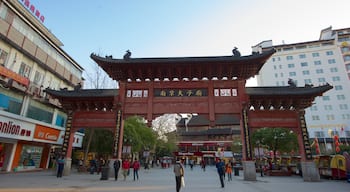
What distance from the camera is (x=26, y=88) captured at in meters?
18.0

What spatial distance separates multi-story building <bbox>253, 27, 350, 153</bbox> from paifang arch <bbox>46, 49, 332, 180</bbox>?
36696 mm

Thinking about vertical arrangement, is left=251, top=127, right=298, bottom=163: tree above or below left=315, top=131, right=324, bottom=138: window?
below

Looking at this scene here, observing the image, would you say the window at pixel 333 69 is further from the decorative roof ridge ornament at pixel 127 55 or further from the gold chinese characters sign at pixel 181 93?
the decorative roof ridge ornament at pixel 127 55

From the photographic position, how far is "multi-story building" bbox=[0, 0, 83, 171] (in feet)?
52.7

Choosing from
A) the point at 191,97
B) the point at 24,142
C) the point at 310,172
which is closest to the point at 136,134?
the point at 24,142

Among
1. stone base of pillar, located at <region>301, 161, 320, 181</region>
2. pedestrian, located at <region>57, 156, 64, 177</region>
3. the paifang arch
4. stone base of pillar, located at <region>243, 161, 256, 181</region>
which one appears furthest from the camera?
pedestrian, located at <region>57, 156, 64, 177</region>

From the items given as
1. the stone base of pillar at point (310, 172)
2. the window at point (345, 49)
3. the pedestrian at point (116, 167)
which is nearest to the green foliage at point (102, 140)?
the pedestrian at point (116, 167)

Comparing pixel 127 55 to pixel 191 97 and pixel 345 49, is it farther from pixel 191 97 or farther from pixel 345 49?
pixel 345 49

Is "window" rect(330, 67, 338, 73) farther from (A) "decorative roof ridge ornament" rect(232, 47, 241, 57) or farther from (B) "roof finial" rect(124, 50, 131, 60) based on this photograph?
(B) "roof finial" rect(124, 50, 131, 60)

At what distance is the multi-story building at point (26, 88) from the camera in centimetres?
1606

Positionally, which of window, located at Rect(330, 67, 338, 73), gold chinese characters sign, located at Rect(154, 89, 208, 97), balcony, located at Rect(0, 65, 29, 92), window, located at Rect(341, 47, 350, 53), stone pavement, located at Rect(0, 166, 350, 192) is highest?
window, located at Rect(341, 47, 350, 53)

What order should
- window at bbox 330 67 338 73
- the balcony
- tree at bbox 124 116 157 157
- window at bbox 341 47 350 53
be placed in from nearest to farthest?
the balcony → tree at bbox 124 116 157 157 → window at bbox 341 47 350 53 → window at bbox 330 67 338 73

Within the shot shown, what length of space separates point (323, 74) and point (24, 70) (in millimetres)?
59129

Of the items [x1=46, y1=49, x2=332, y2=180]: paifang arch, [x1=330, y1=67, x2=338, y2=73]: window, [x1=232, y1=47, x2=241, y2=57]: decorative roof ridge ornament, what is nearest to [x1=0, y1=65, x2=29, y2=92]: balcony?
[x1=46, y1=49, x2=332, y2=180]: paifang arch
